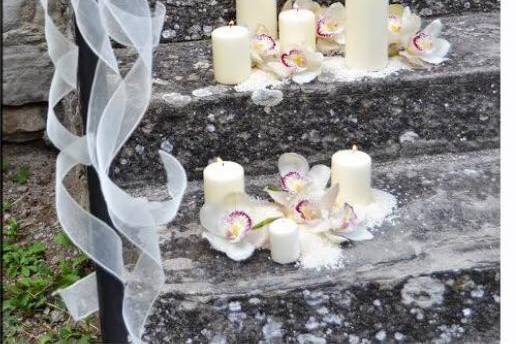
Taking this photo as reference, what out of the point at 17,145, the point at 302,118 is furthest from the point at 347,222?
the point at 17,145

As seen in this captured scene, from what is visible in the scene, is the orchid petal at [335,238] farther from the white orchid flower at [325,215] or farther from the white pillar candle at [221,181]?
the white pillar candle at [221,181]

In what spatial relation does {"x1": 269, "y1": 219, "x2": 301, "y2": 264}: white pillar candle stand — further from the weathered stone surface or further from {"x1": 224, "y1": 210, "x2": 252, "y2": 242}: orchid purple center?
the weathered stone surface

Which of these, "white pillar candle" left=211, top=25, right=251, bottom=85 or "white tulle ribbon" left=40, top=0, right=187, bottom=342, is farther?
"white pillar candle" left=211, top=25, right=251, bottom=85

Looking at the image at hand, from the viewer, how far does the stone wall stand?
8.47 ft

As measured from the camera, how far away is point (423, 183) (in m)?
1.91

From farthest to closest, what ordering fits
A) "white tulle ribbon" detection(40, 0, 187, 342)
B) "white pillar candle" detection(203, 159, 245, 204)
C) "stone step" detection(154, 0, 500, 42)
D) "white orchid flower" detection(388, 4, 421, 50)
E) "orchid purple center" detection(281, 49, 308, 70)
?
"stone step" detection(154, 0, 500, 42) → "white orchid flower" detection(388, 4, 421, 50) → "orchid purple center" detection(281, 49, 308, 70) → "white pillar candle" detection(203, 159, 245, 204) → "white tulle ribbon" detection(40, 0, 187, 342)

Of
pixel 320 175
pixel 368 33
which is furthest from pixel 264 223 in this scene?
pixel 368 33

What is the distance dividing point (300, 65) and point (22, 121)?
113 centimetres

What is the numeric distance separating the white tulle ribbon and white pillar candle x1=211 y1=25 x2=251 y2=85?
577 millimetres

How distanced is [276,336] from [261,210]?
1.10 feet

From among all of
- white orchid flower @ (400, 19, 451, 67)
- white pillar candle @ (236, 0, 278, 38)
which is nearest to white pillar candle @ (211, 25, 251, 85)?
white pillar candle @ (236, 0, 278, 38)

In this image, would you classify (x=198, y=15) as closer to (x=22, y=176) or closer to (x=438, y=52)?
(x=438, y=52)

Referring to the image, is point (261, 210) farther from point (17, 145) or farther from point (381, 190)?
point (17, 145)

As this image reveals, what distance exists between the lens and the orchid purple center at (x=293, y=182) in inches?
72.2
